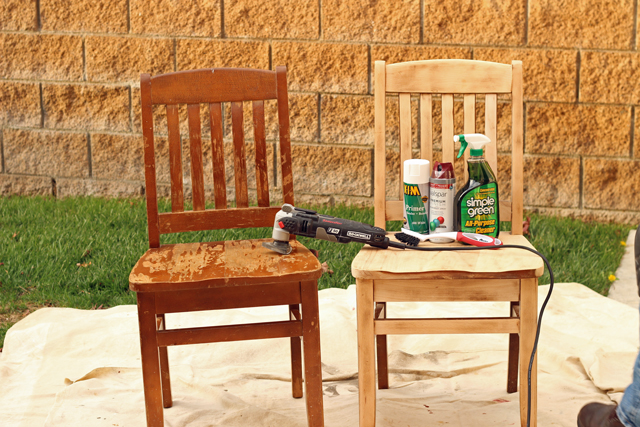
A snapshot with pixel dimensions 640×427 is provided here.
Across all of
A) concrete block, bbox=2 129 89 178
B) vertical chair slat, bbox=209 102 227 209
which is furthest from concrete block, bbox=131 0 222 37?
vertical chair slat, bbox=209 102 227 209

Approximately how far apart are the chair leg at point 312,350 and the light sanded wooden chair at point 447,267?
0.42 feet

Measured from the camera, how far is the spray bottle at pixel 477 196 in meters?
2.19

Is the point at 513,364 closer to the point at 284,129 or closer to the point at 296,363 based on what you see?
the point at 296,363

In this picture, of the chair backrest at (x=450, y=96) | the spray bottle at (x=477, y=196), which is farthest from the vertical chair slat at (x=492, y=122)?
the spray bottle at (x=477, y=196)

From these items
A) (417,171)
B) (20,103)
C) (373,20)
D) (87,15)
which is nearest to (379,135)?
(417,171)

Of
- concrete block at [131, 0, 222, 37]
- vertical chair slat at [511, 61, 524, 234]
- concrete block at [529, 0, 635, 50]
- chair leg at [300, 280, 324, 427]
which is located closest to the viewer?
chair leg at [300, 280, 324, 427]

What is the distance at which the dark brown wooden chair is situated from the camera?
200cm

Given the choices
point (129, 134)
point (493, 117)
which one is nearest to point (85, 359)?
point (493, 117)

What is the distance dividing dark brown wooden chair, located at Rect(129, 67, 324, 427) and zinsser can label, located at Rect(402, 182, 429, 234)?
0.36 metres

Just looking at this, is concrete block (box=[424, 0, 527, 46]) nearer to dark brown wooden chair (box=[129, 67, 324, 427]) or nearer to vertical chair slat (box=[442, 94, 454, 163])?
vertical chair slat (box=[442, 94, 454, 163])

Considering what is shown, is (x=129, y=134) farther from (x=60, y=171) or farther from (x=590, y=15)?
(x=590, y=15)

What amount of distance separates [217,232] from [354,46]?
4.59 ft

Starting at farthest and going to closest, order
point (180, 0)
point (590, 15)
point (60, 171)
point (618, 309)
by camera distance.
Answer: point (60, 171), point (180, 0), point (590, 15), point (618, 309)

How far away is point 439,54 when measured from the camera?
13.9 ft
